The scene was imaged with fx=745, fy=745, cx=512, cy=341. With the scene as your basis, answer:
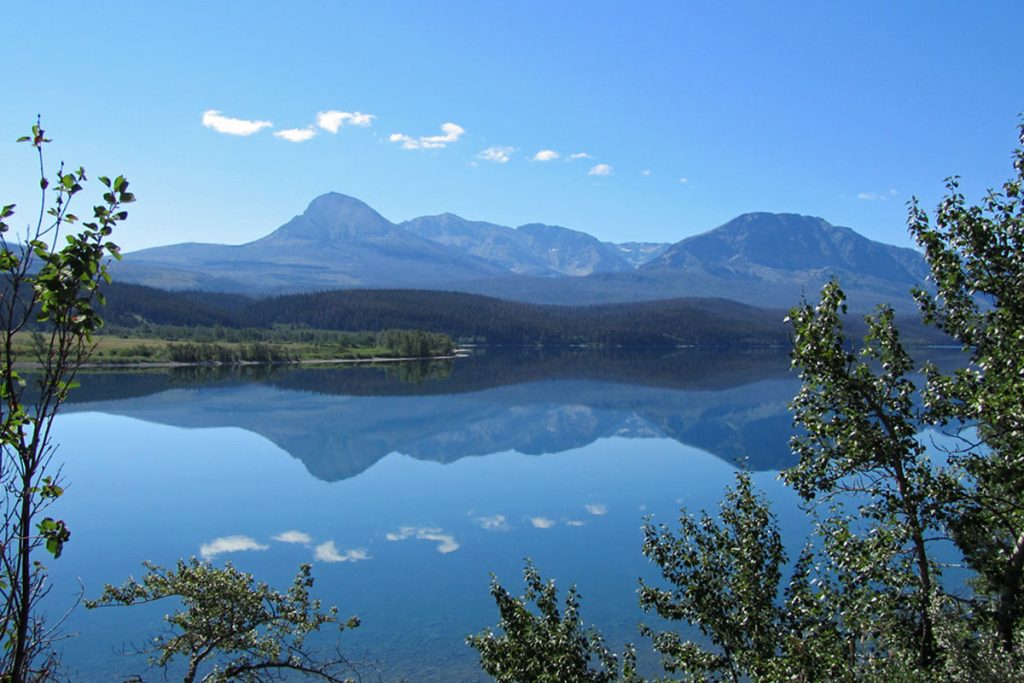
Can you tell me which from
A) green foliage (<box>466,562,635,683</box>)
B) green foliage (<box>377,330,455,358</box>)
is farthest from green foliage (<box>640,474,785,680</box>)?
green foliage (<box>377,330,455,358</box>)

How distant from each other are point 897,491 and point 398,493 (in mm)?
34619

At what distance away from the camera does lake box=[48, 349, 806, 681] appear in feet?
70.5

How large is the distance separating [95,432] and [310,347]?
3719 inches

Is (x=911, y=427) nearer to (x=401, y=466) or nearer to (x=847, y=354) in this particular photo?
(x=847, y=354)

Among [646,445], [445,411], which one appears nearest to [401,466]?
[646,445]

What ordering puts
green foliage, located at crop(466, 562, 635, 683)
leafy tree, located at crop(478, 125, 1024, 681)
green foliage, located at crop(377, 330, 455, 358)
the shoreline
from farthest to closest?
green foliage, located at crop(377, 330, 455, 358) → the shoreline → green foliage, located at crop(466, 562, 635, 683) → leafy tree, located at crop(478, 125, 1024, 681)

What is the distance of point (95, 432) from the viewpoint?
6044 cm

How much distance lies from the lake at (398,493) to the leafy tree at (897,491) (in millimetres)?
7377

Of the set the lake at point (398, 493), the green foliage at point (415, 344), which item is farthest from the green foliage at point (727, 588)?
the green foliage at point (415, 344)

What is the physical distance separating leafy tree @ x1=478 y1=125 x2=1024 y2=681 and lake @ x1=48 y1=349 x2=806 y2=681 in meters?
7.38

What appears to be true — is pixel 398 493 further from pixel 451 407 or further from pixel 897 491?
pixel 451 407

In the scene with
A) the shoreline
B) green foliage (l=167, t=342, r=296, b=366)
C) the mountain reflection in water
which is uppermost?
green foliage (l=167, t=342, r=296, b=366)

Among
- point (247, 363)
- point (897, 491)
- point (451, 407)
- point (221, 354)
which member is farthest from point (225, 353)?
point (897, 491)

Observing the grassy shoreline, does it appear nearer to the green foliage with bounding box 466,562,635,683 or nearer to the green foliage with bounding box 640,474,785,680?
the green foliage with bounding box 466,562,635,683
